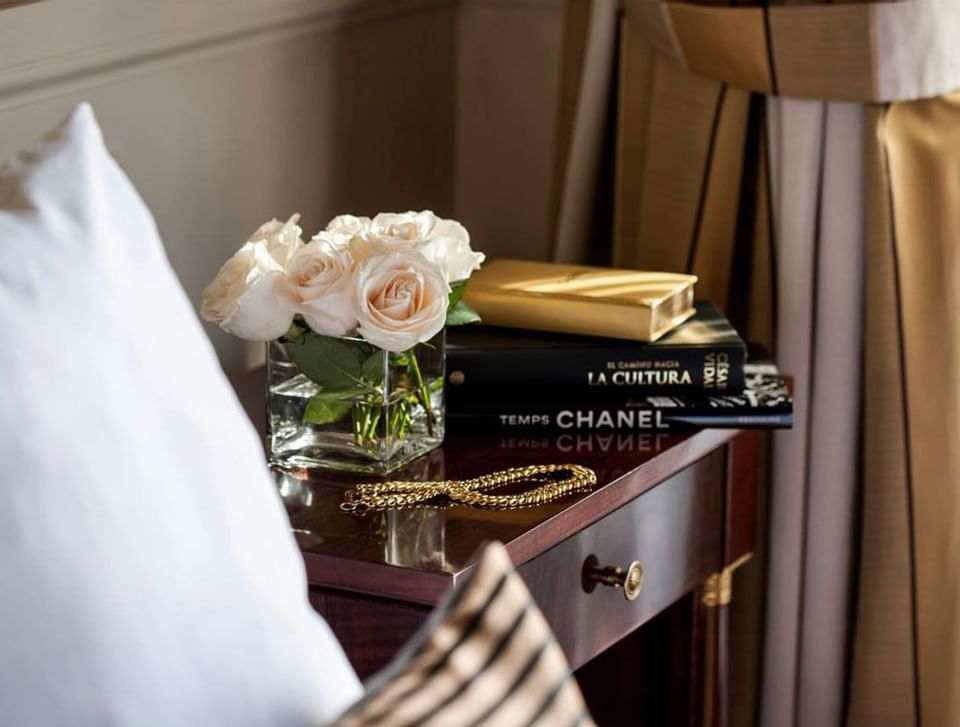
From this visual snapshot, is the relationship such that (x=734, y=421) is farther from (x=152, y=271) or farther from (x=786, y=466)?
(x=152, y=271)

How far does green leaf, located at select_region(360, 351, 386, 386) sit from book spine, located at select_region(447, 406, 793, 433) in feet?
0.48

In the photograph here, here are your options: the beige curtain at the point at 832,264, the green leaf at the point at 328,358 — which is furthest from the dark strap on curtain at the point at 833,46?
the green leaf at the point at 328,358

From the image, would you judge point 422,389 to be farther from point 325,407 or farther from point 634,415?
point 634,415

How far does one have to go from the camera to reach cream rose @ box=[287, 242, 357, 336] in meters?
1.08

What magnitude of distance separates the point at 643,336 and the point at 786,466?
1.09 feet

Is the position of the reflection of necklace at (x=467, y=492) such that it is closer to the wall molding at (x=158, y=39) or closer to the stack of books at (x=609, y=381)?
the stack of books at (x=609, y=381)

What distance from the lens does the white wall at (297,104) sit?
1.25 m

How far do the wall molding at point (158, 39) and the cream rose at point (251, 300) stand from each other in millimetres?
228

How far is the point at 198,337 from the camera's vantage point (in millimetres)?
720

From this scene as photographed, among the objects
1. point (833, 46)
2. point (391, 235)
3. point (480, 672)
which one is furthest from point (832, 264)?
point (480, 672)

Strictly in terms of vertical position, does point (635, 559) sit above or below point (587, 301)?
below

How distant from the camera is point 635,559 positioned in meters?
1.21

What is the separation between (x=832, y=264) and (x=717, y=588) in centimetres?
Result: 33

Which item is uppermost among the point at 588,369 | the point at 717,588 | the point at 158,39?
the point at 158,39
